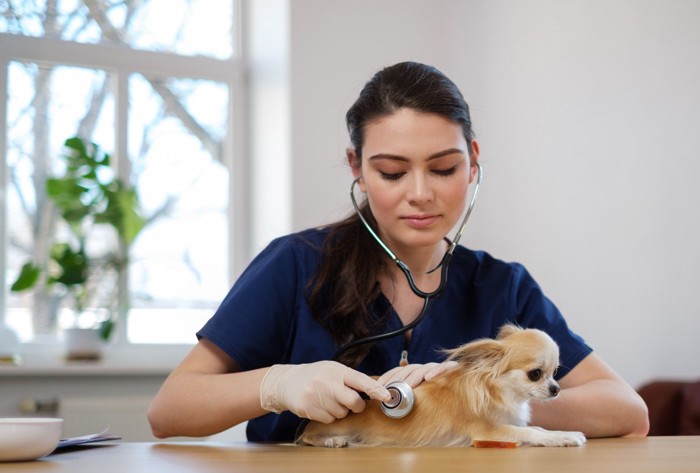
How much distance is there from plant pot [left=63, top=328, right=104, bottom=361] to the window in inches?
7.4

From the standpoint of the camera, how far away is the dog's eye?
1149mm

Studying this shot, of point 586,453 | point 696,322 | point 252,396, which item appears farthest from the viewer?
point 696,322

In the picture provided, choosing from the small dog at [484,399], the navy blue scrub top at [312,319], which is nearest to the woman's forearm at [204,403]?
the navy blue scrub top at [312,319]

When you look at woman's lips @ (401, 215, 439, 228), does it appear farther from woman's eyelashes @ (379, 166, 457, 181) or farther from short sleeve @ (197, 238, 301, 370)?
short sleeve @ (197, 238, 301, 370)

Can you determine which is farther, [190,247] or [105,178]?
[190,247]

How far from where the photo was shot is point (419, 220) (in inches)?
60.2

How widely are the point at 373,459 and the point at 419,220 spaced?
1.99 ft

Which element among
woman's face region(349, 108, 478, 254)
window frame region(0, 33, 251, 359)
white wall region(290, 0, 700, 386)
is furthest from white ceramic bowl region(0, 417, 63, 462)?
window frame region(0, 33, 251, 359)

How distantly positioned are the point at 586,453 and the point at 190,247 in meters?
3.08

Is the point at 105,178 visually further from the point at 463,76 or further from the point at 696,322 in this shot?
the point at 696,322

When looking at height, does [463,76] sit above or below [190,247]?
above

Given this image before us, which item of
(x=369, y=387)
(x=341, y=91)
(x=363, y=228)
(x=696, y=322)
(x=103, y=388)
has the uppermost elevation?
(x=341, y=91)

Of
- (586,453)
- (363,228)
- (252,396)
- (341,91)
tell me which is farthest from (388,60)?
(586,453)

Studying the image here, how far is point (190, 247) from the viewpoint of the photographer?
397 centimetres
